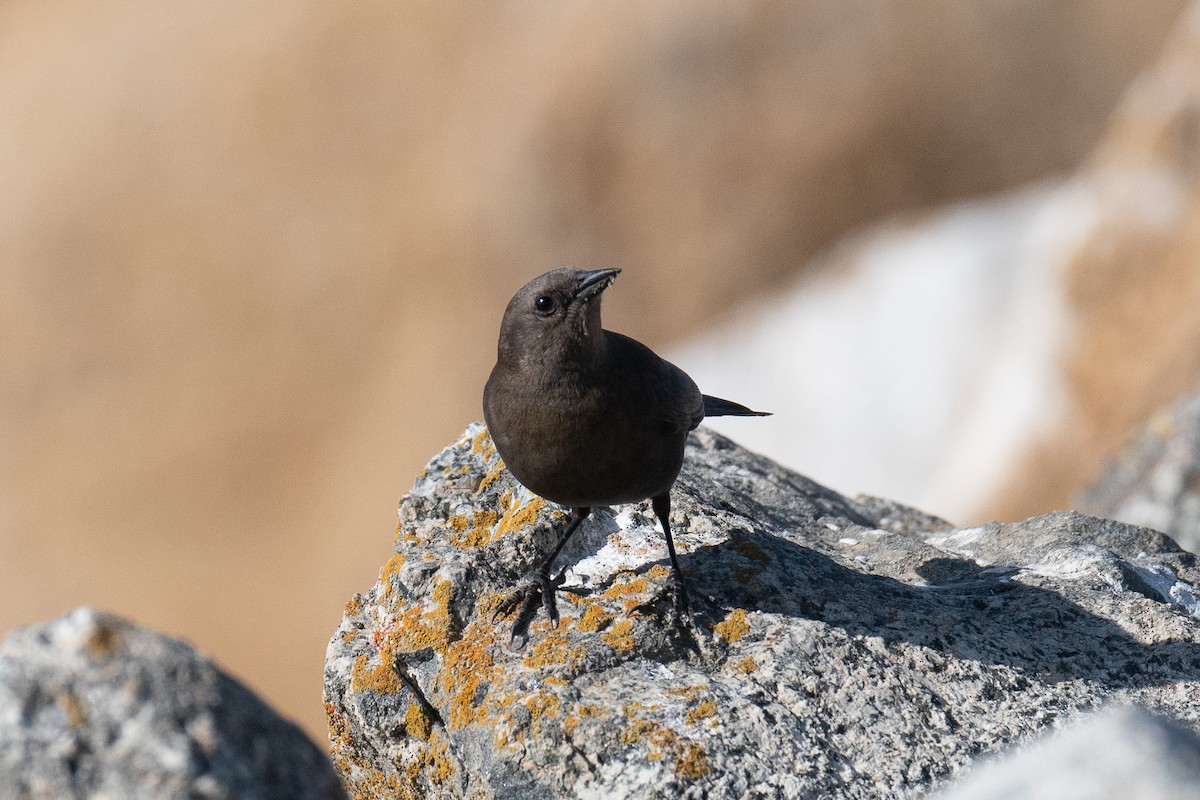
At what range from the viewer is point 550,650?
183 inches

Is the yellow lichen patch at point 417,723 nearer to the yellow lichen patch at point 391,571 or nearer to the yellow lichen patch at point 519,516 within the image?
the yellow lichen patch at point 391,571

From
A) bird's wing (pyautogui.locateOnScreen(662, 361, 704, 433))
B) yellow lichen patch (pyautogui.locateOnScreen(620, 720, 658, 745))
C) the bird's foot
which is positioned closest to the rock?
yellow lichen patch (pyautogui.locateOnScreen(620, 720, 658, 745))

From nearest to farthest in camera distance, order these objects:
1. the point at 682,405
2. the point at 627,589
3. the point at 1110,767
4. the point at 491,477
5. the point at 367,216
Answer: the point at 1110,767
the point at 627,589
the point at 682,405
the point at 491,477
the point at 367,216

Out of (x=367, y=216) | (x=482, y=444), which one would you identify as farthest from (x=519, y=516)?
(x=367, y=216)

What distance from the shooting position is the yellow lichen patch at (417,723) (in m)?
4.49

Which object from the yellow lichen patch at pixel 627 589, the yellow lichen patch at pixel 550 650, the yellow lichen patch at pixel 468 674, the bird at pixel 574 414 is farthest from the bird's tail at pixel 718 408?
the yellow lichen patch at pixel 468 674

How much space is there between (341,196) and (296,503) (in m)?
7.42

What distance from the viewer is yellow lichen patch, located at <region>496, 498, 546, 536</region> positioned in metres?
5.59

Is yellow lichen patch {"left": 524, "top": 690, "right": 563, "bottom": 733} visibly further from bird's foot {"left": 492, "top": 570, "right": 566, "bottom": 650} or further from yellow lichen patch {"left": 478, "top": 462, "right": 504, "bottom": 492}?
yellow lichen patch {"left": 478, "top": 462, "right": 504, "bottom": 492}

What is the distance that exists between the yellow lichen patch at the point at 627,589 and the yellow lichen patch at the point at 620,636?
0.22 meters

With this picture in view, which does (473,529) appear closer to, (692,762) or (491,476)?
(491,476)

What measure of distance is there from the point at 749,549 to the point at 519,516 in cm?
111

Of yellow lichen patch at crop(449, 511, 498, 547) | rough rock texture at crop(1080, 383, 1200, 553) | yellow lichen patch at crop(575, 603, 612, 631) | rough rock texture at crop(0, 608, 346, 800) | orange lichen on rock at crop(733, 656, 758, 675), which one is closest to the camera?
rough rock texture at crop(0, 608, 346, 800)

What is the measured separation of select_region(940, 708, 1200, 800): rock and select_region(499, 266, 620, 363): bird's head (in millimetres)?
2952
